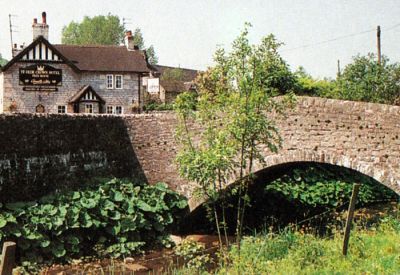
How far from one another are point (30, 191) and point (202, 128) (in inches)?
168

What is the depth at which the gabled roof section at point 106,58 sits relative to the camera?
33156 mm

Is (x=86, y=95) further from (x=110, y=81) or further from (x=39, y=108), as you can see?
(x=39, y=108)

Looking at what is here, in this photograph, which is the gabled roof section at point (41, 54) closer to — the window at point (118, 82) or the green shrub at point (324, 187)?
the window at point (118, 82)

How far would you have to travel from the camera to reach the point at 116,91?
33.3 meters

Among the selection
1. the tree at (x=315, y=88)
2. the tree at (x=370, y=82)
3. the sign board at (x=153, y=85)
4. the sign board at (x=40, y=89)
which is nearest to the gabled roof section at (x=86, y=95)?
the sign board at (x=40, y=89)

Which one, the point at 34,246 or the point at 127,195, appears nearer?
the point at 34,246

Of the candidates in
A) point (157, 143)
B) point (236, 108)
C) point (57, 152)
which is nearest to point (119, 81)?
point (157, 143)

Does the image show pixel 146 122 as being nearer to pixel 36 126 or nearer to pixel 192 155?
pixel 36 126

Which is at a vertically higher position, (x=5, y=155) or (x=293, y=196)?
(x=5, y=155)

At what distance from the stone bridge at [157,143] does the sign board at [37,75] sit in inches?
718

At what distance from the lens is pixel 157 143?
14.6m

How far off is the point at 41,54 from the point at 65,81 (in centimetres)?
204

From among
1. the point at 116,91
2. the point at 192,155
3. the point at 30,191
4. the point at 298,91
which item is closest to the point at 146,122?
the point at 30,191

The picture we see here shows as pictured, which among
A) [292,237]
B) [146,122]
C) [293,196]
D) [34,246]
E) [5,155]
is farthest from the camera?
[293,196]
